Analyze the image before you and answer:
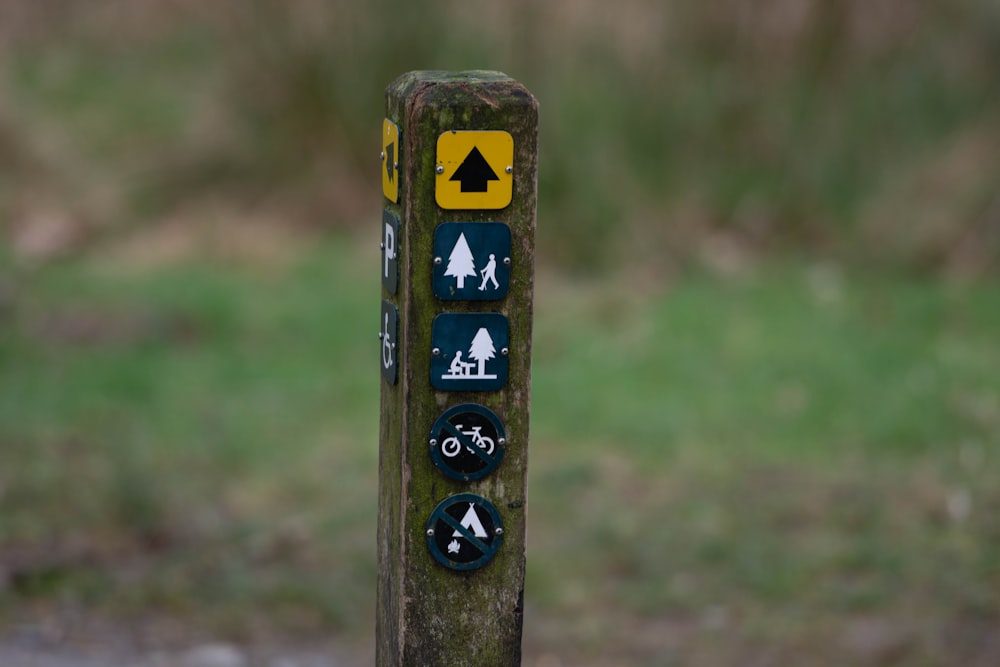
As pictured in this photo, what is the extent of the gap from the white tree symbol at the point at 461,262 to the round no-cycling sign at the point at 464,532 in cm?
45

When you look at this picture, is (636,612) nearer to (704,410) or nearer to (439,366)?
(704,410)

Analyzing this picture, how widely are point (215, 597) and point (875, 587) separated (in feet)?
7.52

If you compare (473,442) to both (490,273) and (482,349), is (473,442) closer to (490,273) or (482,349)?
(482,349)

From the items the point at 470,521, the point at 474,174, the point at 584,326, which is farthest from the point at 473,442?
the point at 584,326

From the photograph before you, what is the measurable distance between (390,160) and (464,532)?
0.78 metres

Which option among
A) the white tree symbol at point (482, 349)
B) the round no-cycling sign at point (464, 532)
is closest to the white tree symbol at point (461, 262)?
the white tree symbol at point (482, 349)

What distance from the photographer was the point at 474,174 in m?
2.86

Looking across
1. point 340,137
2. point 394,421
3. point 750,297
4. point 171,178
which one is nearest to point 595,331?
point 750,297

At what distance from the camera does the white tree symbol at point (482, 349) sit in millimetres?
2908

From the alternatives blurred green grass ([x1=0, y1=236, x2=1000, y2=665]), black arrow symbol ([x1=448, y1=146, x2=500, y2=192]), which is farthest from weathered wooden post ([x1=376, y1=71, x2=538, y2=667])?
blurred green grass ([x1=0, y1=236, x2=1000, y2=665])

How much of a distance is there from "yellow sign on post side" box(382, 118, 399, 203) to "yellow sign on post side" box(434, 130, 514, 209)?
13cm

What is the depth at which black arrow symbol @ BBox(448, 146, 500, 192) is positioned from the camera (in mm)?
2852

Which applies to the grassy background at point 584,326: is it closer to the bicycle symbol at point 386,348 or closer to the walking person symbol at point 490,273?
the bicycle symbol at point 386,348

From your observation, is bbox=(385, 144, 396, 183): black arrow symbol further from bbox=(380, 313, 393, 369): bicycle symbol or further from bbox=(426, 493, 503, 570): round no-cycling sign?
bbox=(426, 493, 503, 570): round no-cycling sign
